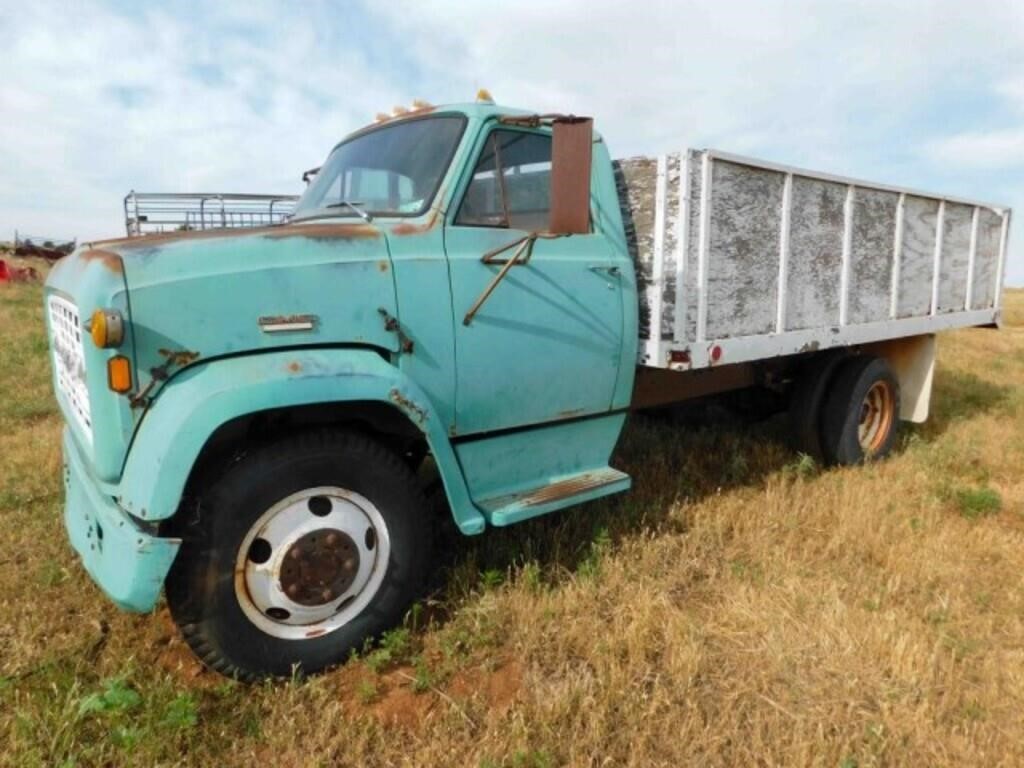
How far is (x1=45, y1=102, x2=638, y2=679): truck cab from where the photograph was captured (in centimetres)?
245

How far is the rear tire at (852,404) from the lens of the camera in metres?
5.19

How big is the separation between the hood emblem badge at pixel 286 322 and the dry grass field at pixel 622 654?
4.16 feet

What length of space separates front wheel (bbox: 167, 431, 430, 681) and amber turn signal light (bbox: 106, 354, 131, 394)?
45 cm

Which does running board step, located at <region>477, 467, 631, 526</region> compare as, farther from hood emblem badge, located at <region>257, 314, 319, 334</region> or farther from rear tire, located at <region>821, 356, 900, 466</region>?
rear tire, located at <region>821, 356, 900, 466</region>

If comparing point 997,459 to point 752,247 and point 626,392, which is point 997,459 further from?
A: point 626,392

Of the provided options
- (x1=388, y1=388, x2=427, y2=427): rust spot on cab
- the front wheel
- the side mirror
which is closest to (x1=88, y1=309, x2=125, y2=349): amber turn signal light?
the front wheel

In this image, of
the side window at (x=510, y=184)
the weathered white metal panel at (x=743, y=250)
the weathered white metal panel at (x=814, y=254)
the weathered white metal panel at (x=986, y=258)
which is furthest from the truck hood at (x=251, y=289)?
the weathered white metal panel at (x=986, y=258)

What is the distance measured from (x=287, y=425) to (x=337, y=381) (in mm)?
336

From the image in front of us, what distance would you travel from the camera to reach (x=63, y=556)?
358 cm

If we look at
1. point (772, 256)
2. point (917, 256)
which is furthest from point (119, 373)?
point (917, 256)

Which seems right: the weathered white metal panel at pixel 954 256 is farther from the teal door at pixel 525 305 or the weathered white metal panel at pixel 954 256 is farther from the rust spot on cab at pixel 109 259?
the rust spot on cab at pixel 109 259

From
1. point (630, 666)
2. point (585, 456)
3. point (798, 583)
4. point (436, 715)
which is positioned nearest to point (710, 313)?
point (585, 456)

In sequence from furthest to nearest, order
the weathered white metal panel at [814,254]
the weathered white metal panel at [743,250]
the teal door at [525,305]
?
the weathered white metal panel at [814,254] < the weathered white metal panel at [743,250] < the teal door at [525,305]

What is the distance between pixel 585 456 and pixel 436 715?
1481 millimetres
